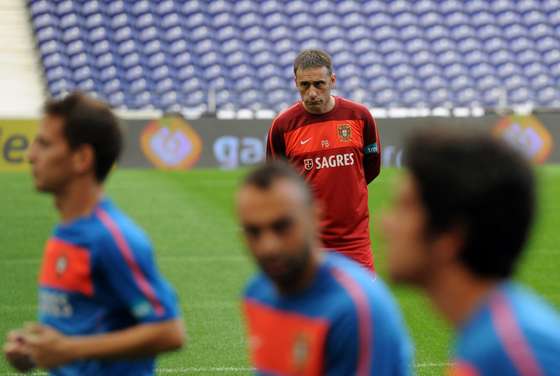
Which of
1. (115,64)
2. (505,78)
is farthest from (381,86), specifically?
(115,64)

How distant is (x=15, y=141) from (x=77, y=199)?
676 inches

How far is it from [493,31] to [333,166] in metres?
21.7

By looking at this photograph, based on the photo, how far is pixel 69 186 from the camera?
357 cm

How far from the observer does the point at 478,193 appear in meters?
2.04

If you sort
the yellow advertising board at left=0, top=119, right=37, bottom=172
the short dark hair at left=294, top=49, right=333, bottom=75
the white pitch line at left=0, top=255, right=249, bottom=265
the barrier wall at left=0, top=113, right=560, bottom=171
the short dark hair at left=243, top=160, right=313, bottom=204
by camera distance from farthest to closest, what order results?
1. the barrier wall at left=0, top=113, right=560, bottom=171
2. the yellow advertising board at left=0, top=119, right=37, bottom=172
3. the white pitch line at left=0, top=255, right=249, bottom=265
4. the short dark hair at left=294, top=49, right=333, bottom=75
5. the short dark hair at left=243, top=160, right=313, bottom=204

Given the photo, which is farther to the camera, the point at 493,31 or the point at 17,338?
the point at 493,31

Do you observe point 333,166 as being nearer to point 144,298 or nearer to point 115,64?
point 144,298

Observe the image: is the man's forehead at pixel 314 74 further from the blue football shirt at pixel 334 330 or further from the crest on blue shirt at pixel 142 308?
→ the blue football shirt at pixel 334 330

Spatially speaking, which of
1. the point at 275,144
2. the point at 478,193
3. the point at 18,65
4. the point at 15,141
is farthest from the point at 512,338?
the point at 18,65

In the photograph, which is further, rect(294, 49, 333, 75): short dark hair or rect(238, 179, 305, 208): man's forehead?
rect(294, 49, 333, 75): short dark hair

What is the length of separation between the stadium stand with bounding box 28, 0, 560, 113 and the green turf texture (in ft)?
18.8

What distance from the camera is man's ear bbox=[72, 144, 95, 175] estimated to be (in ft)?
11.7

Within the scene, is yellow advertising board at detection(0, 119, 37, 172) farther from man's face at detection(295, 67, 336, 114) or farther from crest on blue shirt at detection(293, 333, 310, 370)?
crest on blue shirt at detection(293, 333, 310, 370)

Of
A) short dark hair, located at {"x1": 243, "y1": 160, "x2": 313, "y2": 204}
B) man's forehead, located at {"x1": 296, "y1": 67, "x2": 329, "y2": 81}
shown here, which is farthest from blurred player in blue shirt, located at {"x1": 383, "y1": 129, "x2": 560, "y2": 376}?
man's forehead, located at {"x1": 296, "y1": 67, "x2": 329, "y2": 81}
